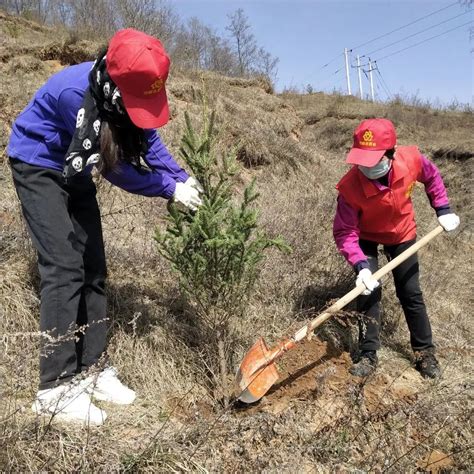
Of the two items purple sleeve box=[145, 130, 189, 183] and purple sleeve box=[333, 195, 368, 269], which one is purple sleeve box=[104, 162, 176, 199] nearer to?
purple sleeve box=[145, 130, 189, 183]

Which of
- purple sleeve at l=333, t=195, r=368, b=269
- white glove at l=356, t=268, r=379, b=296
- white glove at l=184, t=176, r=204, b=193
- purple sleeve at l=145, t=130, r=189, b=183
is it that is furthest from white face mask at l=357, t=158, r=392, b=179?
purple sleeve at l=145, t=130, r=189, b=183

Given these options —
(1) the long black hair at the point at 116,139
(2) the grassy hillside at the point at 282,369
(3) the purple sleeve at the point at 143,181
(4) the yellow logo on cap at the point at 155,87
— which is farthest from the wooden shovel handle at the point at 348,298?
(4) the yellow logo on cap at the point at 155,87

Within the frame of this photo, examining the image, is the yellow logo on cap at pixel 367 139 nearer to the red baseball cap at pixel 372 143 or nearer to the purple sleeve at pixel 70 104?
the red baseball cap at pixel 372 143

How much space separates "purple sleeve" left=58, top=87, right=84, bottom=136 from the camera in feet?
7.65

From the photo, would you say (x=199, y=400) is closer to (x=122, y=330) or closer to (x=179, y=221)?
(x=122, y=330)

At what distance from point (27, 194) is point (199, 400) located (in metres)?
1.77

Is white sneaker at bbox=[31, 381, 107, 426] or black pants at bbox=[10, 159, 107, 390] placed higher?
black pants at bbox=[10, 159, 107, 390]

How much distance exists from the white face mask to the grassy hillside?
37.9 inches

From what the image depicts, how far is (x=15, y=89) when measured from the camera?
704 cm

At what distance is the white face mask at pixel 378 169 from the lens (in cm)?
336

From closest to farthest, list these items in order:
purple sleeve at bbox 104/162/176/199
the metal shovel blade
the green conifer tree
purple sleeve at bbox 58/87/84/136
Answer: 1. purple sleeve at bbox 58/87/84/136
2. purple sleeve at bbox 104/162/176/199
3. the green conifer tree
4. the metal shovel blade

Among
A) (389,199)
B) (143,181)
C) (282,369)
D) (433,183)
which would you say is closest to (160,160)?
(143,181)

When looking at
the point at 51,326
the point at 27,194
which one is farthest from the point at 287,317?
the point at 27,194

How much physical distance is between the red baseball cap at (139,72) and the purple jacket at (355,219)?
1.76 m
